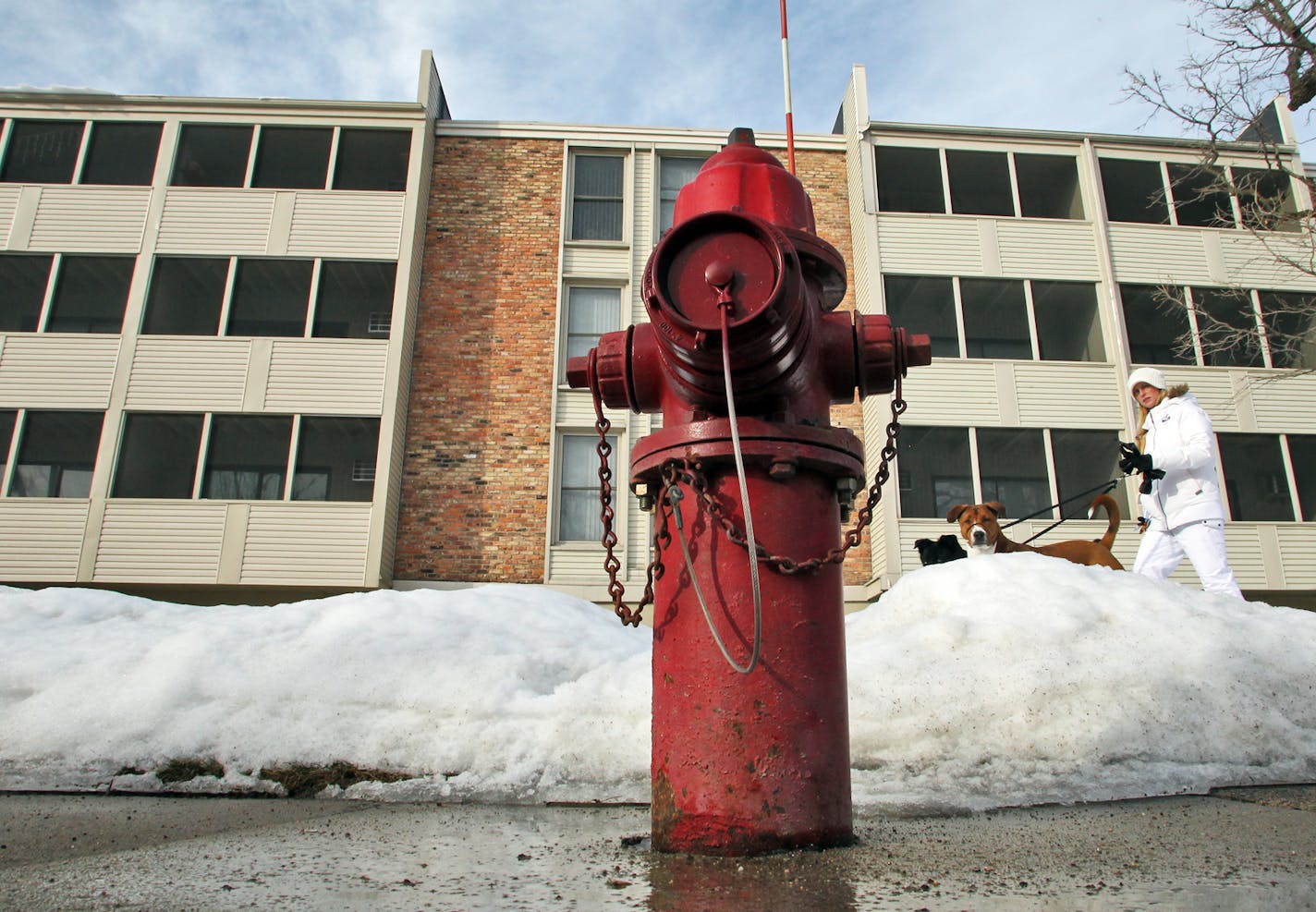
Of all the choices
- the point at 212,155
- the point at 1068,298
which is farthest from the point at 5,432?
the point at 1068,298

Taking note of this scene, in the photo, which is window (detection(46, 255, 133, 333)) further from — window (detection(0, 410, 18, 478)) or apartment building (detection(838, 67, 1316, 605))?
apartment building (detection(838, 67, 1316, 605))

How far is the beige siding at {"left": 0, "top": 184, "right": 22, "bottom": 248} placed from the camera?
15328 mm

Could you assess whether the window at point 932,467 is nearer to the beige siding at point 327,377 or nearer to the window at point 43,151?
the beige siding at point 327,377

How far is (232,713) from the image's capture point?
3400mm

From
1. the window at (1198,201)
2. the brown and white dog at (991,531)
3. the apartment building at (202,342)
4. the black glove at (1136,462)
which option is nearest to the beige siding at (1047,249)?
the window at (1198,201)

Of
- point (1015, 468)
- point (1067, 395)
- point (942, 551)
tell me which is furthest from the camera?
point (1015, 468)

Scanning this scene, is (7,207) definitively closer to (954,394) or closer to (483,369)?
(483,369)

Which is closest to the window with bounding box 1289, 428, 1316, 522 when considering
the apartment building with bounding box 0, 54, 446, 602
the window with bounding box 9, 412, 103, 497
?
the apartment building with bounding box 0, 54, 446, 602

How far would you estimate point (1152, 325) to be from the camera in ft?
67.7

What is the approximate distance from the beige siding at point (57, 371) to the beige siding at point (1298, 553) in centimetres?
2029

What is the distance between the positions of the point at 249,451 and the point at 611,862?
1560 cm

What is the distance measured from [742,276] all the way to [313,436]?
1542 cm

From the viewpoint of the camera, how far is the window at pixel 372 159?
53.4 feet

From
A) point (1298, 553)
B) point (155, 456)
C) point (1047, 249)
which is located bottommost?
point (1298, 553)
